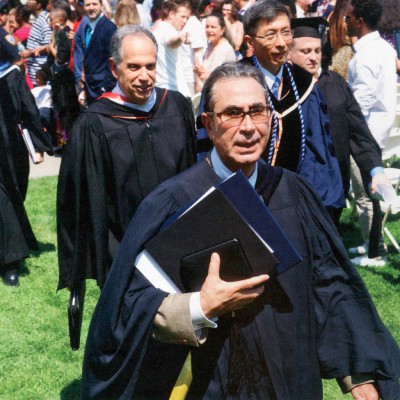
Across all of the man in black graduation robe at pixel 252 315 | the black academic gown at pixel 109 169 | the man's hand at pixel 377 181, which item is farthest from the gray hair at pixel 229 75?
the man's hand at pixel 377 181

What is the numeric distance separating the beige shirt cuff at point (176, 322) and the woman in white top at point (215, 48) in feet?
25.8

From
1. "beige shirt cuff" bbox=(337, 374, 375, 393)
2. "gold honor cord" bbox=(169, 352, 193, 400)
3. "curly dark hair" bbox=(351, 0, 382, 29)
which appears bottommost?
"beige shirt cuff" bbox=(337, 374, 375, 393)

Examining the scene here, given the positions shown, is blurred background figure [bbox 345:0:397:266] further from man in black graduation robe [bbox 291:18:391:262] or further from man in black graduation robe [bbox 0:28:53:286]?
man in black graduation robe [bbox 0:28:53:286]

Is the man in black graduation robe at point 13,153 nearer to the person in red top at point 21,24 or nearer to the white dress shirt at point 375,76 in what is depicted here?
the white dress shirt at point 375,76

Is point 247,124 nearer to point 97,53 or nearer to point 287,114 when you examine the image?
point 287,114

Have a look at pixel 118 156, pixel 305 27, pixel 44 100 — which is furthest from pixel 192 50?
pixel 118 156

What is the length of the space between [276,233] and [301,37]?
3.24 meters

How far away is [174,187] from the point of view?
2.85 metres

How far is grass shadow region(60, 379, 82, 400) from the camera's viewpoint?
5086 mm

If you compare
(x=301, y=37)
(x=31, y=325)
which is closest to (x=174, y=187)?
(x=301, y=37)

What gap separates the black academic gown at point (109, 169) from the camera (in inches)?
183

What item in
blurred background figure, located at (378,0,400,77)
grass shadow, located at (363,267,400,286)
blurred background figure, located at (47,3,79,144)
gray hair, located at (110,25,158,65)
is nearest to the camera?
gray hair, located at (110,25,158,65)

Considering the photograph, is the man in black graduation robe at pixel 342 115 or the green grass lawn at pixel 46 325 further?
the man in black graduation robe at pixel 342 115

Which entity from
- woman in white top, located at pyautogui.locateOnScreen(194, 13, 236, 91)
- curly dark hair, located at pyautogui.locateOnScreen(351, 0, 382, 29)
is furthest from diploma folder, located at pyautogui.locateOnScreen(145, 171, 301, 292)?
woman in white top, located at pyautogui.locateOnScreen(194, 13, 236, 91)
